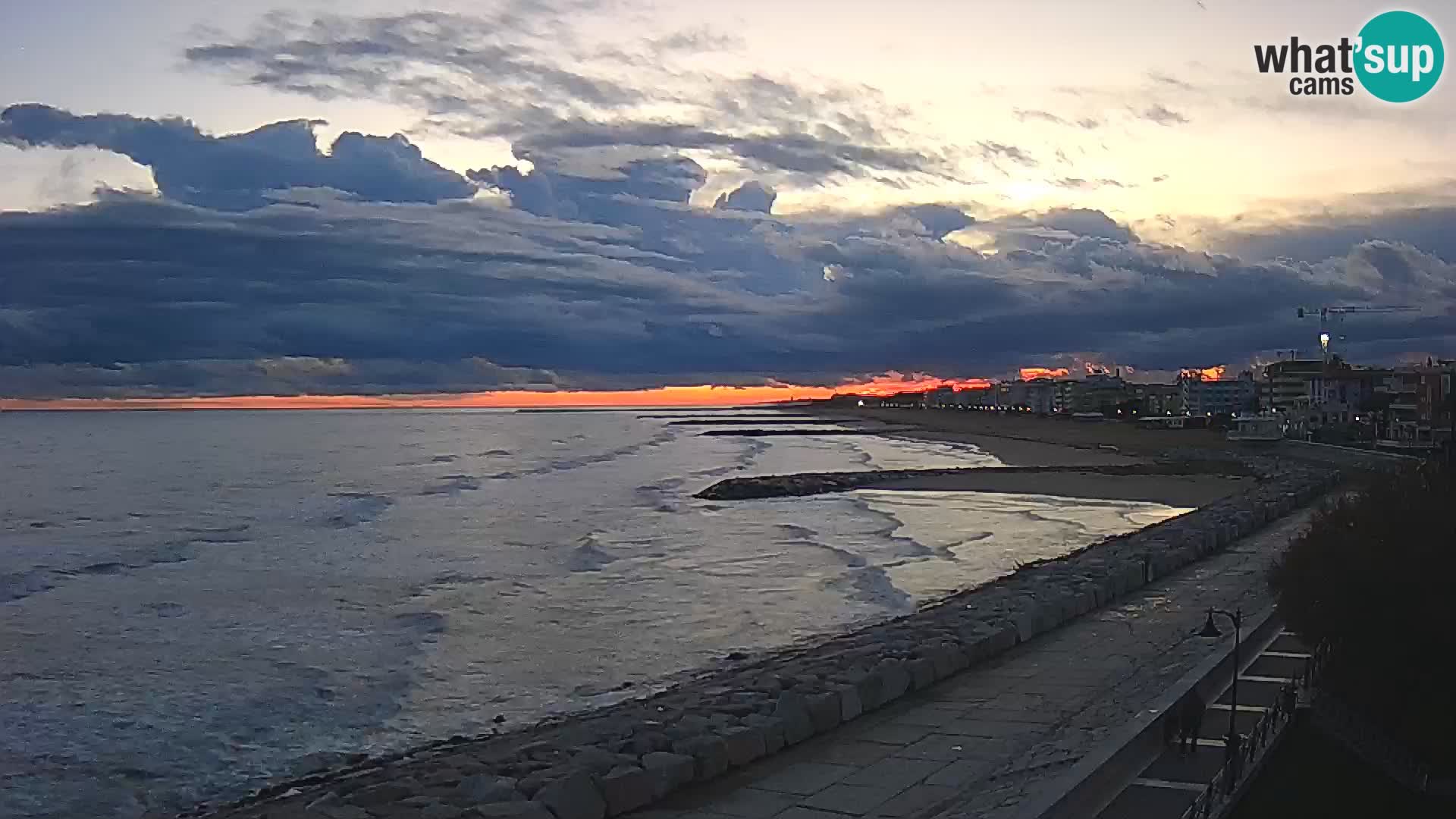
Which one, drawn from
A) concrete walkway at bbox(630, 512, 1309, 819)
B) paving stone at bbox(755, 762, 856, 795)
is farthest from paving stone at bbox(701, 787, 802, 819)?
paving stone at bbox(755, 762, 856, 795)

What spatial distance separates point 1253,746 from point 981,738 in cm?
256

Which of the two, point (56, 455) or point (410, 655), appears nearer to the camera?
point (410, 655)

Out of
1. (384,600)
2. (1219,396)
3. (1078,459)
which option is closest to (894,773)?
(384,600)

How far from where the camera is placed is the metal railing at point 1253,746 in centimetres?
816

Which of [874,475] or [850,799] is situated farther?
[874,475]

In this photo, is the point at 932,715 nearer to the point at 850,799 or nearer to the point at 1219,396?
the point at 850,799

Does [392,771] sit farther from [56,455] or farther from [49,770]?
[56,455]

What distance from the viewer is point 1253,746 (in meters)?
9.19

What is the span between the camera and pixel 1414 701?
381 inches

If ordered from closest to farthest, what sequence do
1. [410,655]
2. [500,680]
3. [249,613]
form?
[500,680]
[410,655]
[249,613]

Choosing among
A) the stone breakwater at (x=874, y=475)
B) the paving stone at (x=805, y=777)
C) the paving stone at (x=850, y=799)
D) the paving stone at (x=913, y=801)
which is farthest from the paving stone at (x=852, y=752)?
the stone breakwater at (x=874, y=475)

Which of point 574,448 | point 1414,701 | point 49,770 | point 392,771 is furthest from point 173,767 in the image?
point 574,448

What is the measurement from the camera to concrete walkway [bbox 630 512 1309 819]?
9406 mm

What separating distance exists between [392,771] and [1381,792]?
841 cm
